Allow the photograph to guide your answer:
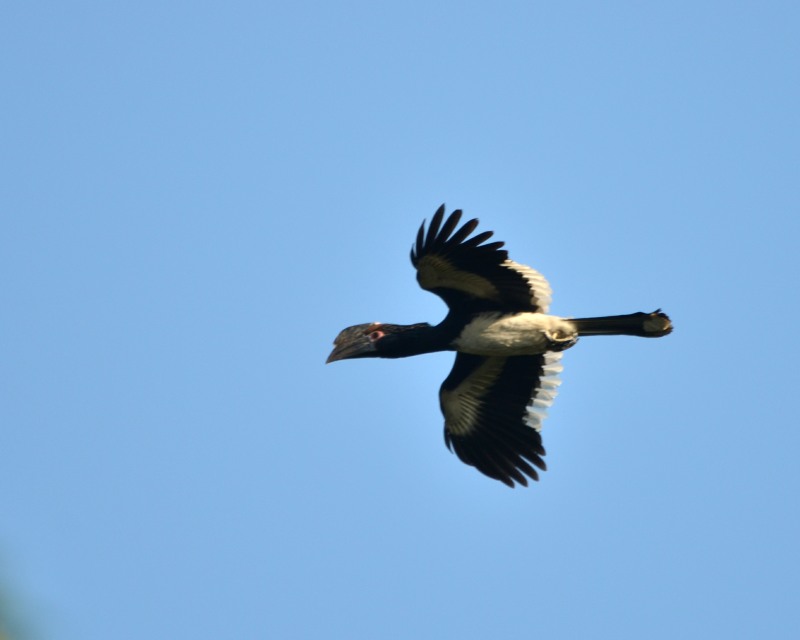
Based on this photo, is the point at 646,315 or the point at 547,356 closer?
the point at 646,315

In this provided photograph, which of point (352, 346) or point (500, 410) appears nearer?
point (352, 346)

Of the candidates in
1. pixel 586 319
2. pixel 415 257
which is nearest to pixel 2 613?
pixel 415 257

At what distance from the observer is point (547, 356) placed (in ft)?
36.2

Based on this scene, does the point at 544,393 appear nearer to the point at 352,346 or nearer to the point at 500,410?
the point at 500,410

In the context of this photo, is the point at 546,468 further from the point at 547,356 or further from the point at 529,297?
the point at 529,297

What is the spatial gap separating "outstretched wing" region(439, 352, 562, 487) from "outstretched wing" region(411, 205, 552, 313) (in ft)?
2.71

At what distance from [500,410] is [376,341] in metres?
1.41

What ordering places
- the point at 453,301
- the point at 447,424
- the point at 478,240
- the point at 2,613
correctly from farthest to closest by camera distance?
the point at 447,424, the point at 453,301, the point at 478,240, the point at 2,613

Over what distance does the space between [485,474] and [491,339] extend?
57.8 inches

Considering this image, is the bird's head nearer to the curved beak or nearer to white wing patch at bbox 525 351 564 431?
the curved beak

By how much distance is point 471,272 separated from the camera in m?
10.2

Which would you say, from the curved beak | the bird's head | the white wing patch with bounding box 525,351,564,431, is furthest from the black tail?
the curved beak

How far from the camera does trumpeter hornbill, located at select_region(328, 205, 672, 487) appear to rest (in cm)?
1008

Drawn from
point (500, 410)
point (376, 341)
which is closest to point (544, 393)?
point (500, 410)
